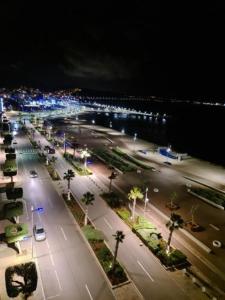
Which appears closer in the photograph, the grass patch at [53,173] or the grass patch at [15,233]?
the grass patch at [15,233]

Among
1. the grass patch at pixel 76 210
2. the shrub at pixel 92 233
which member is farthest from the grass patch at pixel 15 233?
the grass patch at pixel 76 210

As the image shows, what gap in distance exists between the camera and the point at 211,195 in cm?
7031

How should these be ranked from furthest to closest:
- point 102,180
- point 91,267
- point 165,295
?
point 102,180
point 91,267
point 165,295

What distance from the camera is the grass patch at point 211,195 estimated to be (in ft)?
218

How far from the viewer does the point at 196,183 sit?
82.4 meters

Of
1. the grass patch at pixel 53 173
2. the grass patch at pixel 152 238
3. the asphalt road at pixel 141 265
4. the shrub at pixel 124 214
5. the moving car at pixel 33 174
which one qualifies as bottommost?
the asphalt road at pixel 141 265

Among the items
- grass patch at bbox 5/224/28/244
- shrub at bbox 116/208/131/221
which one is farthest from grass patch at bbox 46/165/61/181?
grass patch at bbox 5/224/28/244

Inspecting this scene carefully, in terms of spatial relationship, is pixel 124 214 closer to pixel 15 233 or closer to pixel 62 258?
pixel 62 258

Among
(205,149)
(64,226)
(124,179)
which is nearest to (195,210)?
(124,179)

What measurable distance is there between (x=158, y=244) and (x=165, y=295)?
10.4 m

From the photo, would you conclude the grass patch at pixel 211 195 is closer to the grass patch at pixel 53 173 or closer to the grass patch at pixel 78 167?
the grass patch at pixel 78 167

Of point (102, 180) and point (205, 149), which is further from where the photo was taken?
Result: point (205, 149)

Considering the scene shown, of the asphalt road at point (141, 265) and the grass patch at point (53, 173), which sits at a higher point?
the grass patch at point (53, 173)

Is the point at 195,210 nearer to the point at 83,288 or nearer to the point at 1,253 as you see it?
the point at 83,288
